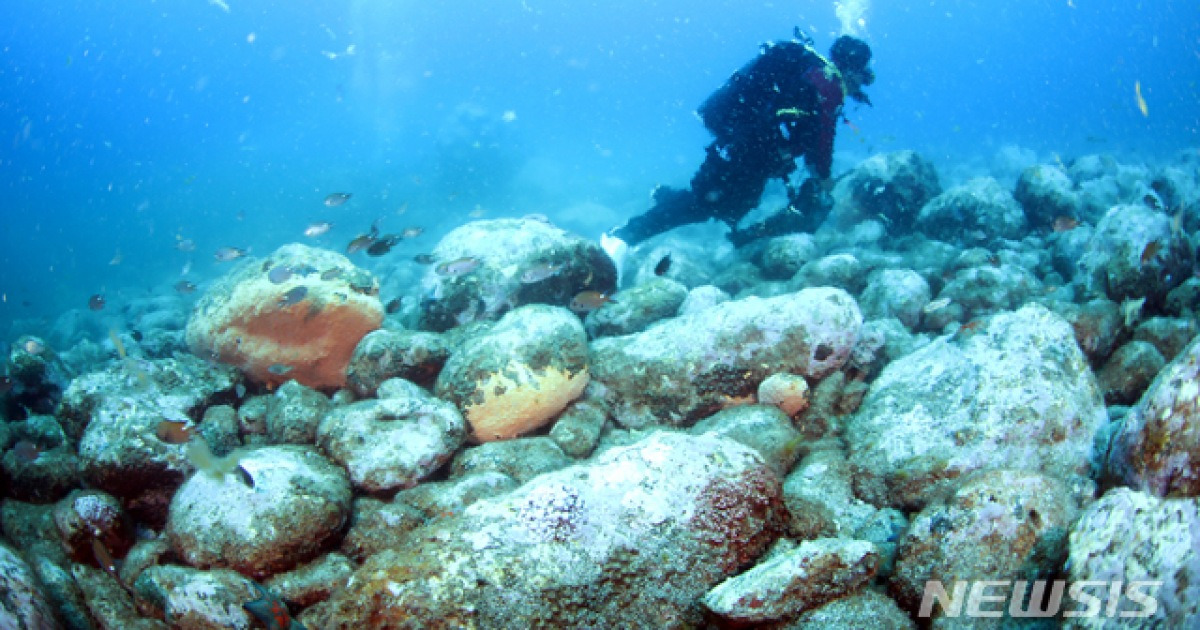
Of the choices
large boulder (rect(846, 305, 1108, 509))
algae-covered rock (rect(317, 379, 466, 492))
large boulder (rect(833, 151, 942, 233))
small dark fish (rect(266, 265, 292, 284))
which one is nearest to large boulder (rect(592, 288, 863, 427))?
large boulder (rect(846, 305, 1108, 509))

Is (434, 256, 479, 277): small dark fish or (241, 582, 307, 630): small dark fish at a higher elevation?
(434, 256, 479, 277): small dark fish

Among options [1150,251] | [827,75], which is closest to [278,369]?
[1150,251]

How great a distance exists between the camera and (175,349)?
8.37 m

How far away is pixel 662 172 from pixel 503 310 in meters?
37.8

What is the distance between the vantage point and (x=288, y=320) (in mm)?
5629

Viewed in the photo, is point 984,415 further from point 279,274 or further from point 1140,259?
point 279,274

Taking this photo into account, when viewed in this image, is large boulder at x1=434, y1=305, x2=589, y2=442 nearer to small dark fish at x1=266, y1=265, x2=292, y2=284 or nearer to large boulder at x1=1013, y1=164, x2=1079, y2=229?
small dark fish at x1=266, y1=265, x2=292, y2=284

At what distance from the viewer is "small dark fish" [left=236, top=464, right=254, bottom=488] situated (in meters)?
3.32

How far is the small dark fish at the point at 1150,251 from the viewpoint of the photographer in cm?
574

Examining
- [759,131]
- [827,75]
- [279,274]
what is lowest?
[279,274]

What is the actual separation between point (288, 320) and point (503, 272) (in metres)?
2.41

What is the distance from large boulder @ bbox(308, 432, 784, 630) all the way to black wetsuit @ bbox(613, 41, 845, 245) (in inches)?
337

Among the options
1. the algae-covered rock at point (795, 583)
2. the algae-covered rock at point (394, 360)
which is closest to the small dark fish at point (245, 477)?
the algae-covered rock at point (394, 360)

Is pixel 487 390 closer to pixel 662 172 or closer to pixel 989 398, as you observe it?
pixel 989 398
